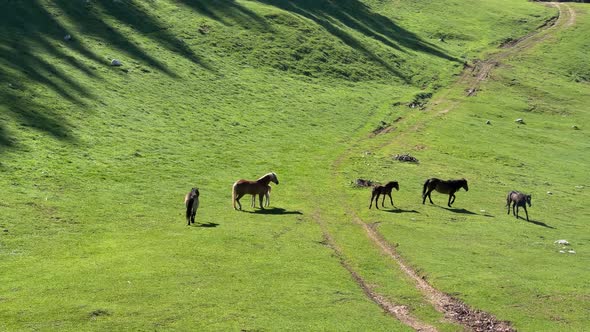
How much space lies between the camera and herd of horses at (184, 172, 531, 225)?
1362 inches

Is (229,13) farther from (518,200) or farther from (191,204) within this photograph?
(191,204)

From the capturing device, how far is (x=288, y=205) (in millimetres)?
40844

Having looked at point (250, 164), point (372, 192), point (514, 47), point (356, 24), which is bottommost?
point (372, 192)

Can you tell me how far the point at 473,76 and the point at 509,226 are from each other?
57219mm

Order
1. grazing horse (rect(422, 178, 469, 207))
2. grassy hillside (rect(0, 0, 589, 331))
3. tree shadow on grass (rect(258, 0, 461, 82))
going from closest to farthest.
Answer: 1. grassy hillside (rect(0, 0, 589, 331))
2. grazing horse (rect(422, 178, 469, 207))
3. tree shadow on grass (rect(258, 0, 461, 82))

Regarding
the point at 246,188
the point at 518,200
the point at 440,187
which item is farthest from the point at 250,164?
the point at 518,200

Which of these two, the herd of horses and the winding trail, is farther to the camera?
the herd of horses

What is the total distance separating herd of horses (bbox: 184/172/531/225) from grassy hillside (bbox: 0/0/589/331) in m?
0.96

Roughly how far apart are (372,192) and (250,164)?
12.1m

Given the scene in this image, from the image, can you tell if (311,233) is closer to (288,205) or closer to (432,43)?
(288,205)

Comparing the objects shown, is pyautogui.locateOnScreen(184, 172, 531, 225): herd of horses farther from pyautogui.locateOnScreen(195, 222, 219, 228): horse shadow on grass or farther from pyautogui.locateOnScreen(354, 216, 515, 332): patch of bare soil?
pyautogui.locateOnScreen(354, 216, 515, 332): patch of bare soil

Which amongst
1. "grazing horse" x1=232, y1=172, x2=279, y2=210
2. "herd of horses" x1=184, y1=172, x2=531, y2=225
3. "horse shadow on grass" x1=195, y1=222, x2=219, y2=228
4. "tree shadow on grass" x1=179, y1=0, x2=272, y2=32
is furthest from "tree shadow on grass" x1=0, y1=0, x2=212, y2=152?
"horse shadow on grass" x1=195, y1=222, x2=219, y2=228

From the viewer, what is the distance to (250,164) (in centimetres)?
4997

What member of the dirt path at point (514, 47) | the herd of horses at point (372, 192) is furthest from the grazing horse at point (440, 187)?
the dirt path at point (514, 47)
